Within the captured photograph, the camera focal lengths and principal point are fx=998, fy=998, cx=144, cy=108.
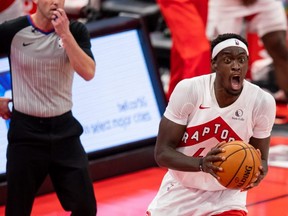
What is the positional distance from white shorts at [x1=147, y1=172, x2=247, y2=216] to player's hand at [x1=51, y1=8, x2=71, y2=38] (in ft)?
3.47

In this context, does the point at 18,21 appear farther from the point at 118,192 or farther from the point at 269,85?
the point at 269,85

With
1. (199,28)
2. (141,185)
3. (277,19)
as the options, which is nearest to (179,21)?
(199,28)

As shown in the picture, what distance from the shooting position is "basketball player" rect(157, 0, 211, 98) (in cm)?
910

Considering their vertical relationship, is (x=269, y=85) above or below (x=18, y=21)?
below

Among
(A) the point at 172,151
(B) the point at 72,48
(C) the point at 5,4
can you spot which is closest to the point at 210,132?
(A) the point at 172,151

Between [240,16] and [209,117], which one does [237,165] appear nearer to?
[209,117]

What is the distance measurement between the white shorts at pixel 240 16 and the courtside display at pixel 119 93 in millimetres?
900

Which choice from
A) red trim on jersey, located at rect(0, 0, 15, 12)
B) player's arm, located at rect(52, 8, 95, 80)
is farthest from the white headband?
red trim on jersey, located at rect(0, 0, 15, 12)

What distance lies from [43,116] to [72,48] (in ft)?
1.55

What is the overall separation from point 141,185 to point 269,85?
11.0ft

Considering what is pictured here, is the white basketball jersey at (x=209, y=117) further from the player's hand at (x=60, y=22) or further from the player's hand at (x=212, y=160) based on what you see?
the player's hand at (x=60, y=22)

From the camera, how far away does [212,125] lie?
5.46m

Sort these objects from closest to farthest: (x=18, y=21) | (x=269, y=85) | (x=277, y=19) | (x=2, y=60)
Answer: (x=18, y=21)
(x=2, y=60)
(x=277, y=19)
(x=269, y=85)

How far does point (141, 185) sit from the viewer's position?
816 cm
